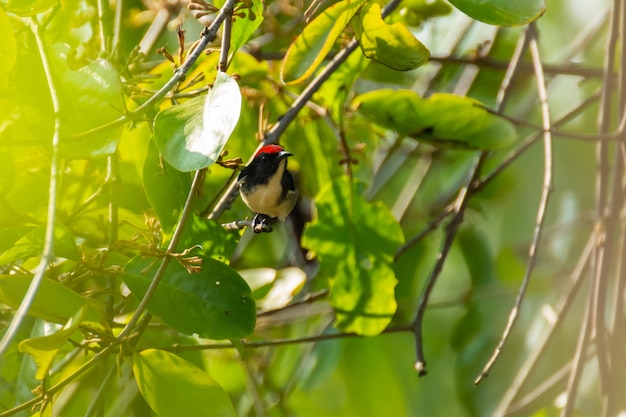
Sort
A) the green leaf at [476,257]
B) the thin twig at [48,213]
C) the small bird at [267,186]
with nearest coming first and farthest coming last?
the thin twig at [48,213], the small bird at [267,186], the green leaf at [476,257]

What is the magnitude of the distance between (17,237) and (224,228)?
32 cm

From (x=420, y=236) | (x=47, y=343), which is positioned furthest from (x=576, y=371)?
(x=47, y=343)

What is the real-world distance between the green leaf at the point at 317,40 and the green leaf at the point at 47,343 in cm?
49

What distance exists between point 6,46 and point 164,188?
1.01ft

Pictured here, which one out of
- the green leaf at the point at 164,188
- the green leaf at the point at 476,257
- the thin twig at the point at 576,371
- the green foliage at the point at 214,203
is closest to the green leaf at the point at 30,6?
the green foliage at the point at 214,203

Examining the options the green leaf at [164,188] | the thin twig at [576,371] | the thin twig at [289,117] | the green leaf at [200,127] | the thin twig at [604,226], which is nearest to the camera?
the green leaf at [200,127]

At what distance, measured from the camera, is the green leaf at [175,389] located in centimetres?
128

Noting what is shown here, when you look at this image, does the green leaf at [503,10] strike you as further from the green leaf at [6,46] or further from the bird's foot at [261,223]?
the green leaf at [6,46]

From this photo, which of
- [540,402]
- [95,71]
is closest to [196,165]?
[95,71]

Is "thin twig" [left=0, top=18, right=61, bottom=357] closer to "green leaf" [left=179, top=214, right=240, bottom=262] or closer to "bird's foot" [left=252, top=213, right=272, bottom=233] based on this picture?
"green leaf" [left=179, top=214, right=240, bottom=262]

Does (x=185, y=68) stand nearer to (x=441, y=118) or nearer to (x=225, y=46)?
(x=225, y=46)

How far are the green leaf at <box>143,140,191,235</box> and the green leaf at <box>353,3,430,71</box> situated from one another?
1.14 feet

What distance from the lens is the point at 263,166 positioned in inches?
63.9

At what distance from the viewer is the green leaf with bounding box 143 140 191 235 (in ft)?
4.50
